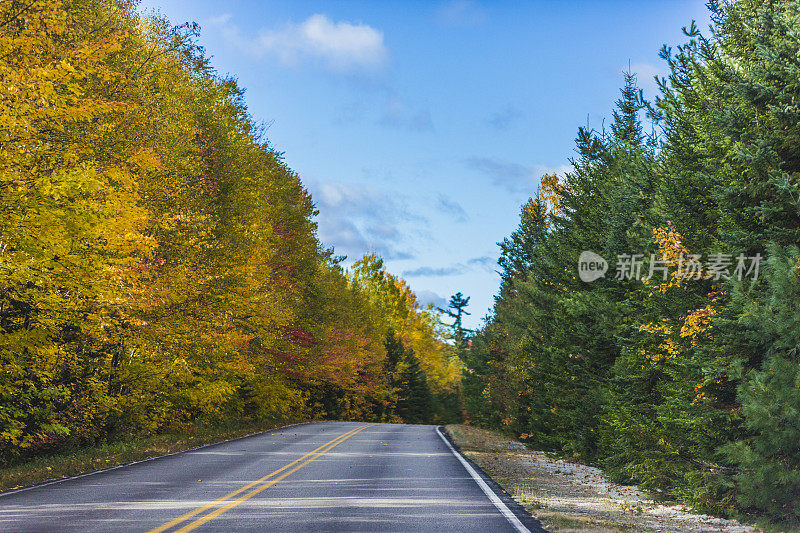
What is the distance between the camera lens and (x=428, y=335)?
8675cm

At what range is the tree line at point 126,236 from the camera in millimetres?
13062

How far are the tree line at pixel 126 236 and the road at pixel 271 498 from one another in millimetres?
3410

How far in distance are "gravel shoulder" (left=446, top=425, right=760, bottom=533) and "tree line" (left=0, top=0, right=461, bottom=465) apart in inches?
399

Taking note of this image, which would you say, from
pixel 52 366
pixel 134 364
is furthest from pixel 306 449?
pixel 52 366

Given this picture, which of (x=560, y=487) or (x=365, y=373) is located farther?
(x=365, y=373)

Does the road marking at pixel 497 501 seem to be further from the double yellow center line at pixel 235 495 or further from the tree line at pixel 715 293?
the double yellow center line at pixel 235 495

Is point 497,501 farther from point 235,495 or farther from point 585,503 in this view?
point 235,495

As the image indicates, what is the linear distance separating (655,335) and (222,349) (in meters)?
15.6

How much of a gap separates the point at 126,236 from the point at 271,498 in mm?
8485

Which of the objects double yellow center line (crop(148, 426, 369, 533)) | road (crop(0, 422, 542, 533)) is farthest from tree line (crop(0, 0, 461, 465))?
double yellow center line (crop(148, 426, 369, 533))

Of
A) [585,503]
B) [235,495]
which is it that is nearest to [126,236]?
[235,495]

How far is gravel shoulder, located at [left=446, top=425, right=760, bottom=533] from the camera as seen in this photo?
9.55 metres

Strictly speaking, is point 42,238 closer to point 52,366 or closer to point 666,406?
point 52,366

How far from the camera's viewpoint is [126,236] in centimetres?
1620
